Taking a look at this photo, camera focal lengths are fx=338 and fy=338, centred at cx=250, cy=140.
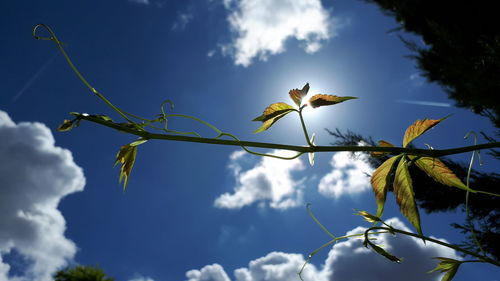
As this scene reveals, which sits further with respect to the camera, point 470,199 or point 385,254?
point 470,199

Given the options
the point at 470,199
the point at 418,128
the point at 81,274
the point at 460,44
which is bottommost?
the point at 81,274

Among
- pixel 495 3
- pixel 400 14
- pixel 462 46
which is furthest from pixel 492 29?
pixel 400 14

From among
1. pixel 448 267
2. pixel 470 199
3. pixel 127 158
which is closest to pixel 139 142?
pixel 127 158

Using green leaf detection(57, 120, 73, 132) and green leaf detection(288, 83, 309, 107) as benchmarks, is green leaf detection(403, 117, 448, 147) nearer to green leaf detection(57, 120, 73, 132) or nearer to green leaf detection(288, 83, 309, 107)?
green leaf detection(288, 83, 309, 107)

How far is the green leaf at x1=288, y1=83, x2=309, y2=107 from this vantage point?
32cm

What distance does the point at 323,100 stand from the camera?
313 millimetres

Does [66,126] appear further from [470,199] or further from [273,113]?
[470,199]

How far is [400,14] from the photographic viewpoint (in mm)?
3633

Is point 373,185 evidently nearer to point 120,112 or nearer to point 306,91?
point 306,91

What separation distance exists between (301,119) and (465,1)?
11.6ft

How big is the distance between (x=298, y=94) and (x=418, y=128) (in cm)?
11

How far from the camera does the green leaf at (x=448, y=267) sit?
0.28 metres

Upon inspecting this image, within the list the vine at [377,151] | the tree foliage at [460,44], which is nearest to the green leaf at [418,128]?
the vine at [377,151]

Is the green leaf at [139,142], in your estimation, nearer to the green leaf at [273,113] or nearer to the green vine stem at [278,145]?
the green vine stem at [278,145]
